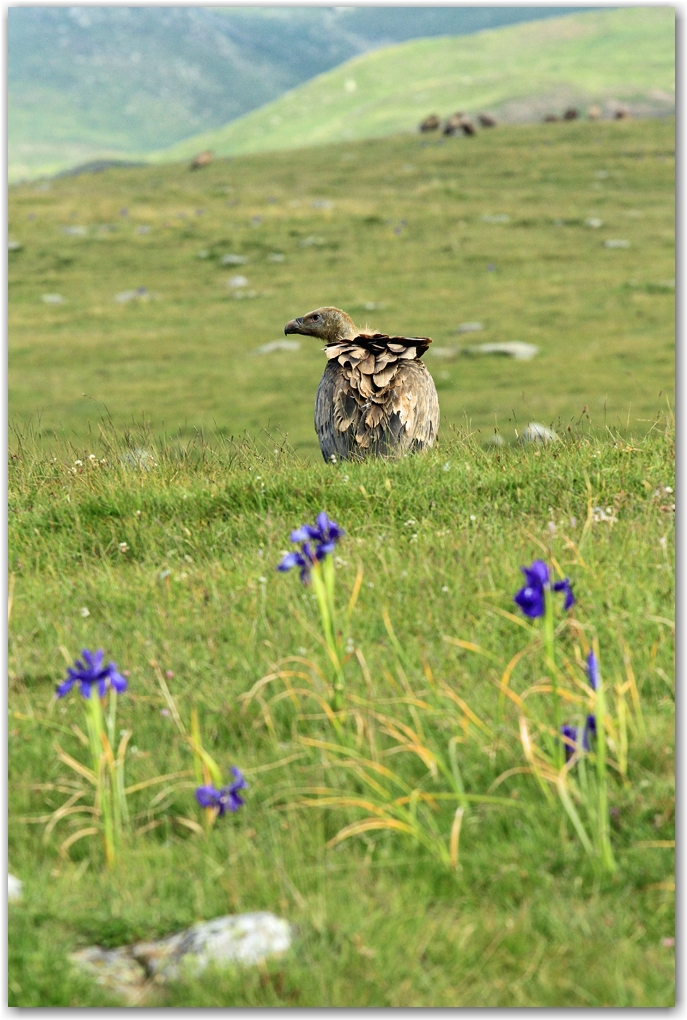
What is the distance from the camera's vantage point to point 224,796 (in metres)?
3.89

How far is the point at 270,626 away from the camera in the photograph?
5215mm

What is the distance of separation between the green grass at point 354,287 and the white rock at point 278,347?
0.87 feet

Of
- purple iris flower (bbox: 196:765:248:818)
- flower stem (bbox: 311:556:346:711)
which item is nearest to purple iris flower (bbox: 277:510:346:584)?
flower stem (bbox: 311:556:346:711)

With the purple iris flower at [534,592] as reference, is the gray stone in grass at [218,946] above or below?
→ below

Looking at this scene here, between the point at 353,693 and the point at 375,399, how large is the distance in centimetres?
399

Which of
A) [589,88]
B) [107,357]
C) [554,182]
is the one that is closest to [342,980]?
[107,357]

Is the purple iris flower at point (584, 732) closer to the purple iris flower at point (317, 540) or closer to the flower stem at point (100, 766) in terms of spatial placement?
the purple iris flower at point (317, 540)

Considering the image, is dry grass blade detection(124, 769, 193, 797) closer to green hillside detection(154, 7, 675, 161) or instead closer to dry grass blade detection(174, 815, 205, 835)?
dry grass blade detection(174, 815, 205, 835)

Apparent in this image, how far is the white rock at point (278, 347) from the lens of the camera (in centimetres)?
2423

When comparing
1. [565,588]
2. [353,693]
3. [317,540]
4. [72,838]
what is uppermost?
[317,540]

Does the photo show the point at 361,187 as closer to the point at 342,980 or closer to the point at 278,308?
the point at 278,308

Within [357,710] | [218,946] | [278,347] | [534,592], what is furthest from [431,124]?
[218,946]

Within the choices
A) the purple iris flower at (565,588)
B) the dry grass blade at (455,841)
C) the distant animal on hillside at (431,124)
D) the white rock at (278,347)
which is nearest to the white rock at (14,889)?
the dry grass blade at (455,841)

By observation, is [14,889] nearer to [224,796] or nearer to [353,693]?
[224,796]
